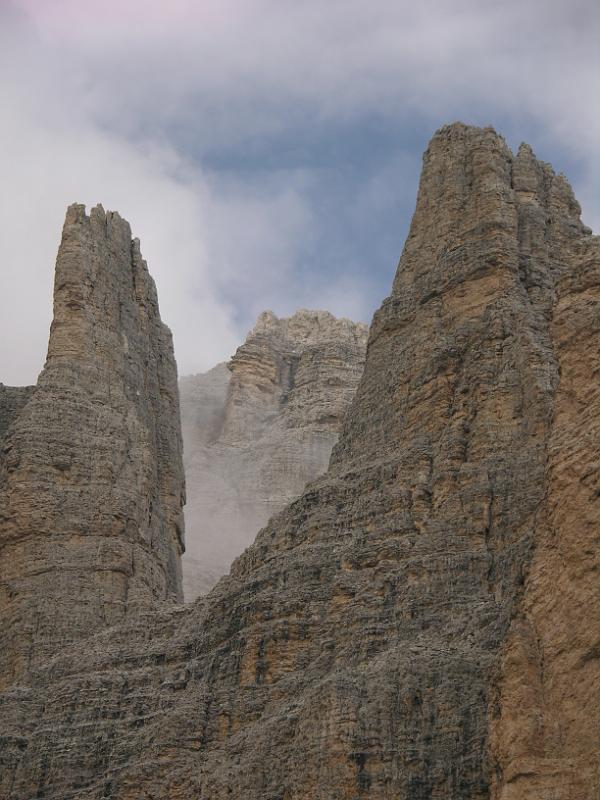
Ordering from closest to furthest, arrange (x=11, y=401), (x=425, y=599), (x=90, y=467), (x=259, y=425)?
(x=425, y=599) → (x=90, y=467) → (x=11, y=401) → (x=259, y=425)

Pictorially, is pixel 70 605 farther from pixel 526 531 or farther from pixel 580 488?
pixel 580 488

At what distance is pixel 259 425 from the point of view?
5039 inches

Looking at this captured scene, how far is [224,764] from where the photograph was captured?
2140 inches

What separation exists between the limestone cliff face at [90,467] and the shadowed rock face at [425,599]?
14.1 ft

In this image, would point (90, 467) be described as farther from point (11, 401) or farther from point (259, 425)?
point (259, 425)

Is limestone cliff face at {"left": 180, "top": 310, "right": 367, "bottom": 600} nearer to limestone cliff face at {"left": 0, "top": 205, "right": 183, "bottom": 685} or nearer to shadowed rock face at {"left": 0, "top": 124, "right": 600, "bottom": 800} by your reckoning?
limestone cliff face at {"left": 0, "top": 205, "right": 183, "bottom": 685}

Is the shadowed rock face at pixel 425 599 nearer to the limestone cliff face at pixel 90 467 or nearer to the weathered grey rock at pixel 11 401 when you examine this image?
the limestone cliff face at pixel 90 467

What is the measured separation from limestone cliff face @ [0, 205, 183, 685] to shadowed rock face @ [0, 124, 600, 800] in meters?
4.31

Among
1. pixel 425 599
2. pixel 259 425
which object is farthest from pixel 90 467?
pixel 259 425

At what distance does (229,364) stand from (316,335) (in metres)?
6.37

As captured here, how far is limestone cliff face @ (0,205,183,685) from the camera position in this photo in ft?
233

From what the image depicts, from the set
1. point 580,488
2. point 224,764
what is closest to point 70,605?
point 224,764

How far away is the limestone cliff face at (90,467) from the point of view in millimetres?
70938

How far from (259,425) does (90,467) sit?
174ft
